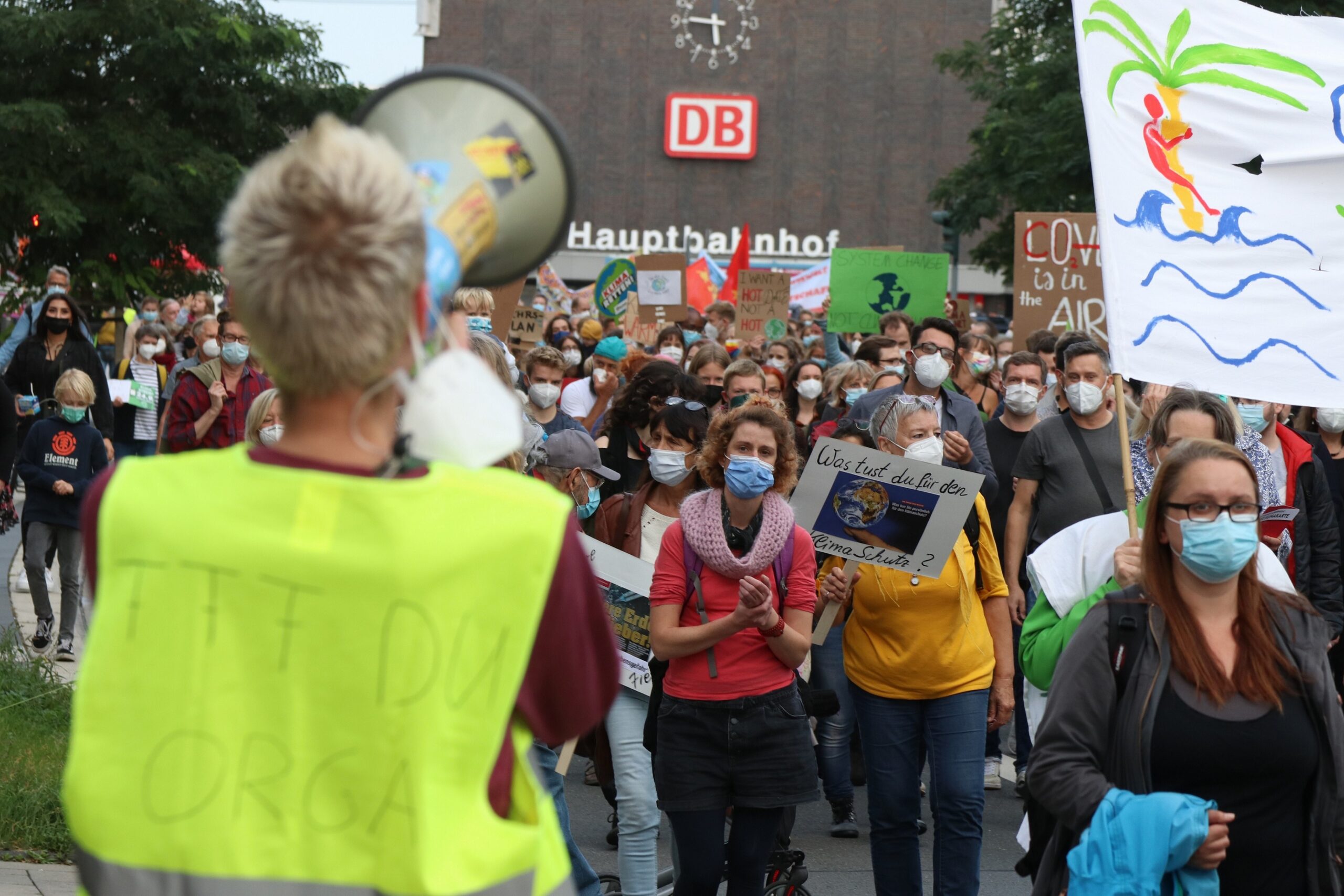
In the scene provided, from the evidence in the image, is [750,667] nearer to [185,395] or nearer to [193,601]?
[193,601]

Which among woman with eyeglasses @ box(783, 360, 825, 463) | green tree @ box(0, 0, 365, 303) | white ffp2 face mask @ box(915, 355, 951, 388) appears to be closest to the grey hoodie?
white ffp2 face mask @ box(915, 355, 951, 388)

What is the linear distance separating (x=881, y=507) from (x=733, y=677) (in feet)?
3.19

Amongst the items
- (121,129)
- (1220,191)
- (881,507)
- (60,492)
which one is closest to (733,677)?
(881,507)

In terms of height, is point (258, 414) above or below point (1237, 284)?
below

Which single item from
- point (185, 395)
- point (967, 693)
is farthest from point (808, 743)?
point (185, 395)

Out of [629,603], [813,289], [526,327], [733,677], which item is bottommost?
[733,677]

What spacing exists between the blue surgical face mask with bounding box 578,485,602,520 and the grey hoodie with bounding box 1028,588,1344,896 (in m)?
3.15

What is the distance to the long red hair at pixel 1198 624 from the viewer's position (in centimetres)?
324

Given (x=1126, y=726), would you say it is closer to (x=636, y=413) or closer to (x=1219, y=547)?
(x=1219, y=547)

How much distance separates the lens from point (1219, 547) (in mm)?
3303

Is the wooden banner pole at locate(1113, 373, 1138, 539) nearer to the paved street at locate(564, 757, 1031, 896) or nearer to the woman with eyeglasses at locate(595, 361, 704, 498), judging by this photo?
the paved street at locate(564, 757, 1031, 896)

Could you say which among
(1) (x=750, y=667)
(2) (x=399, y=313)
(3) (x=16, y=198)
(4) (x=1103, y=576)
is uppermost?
(3) (x=16, y=198)

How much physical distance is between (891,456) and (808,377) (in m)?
5.18

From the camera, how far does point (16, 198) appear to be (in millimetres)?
24328
